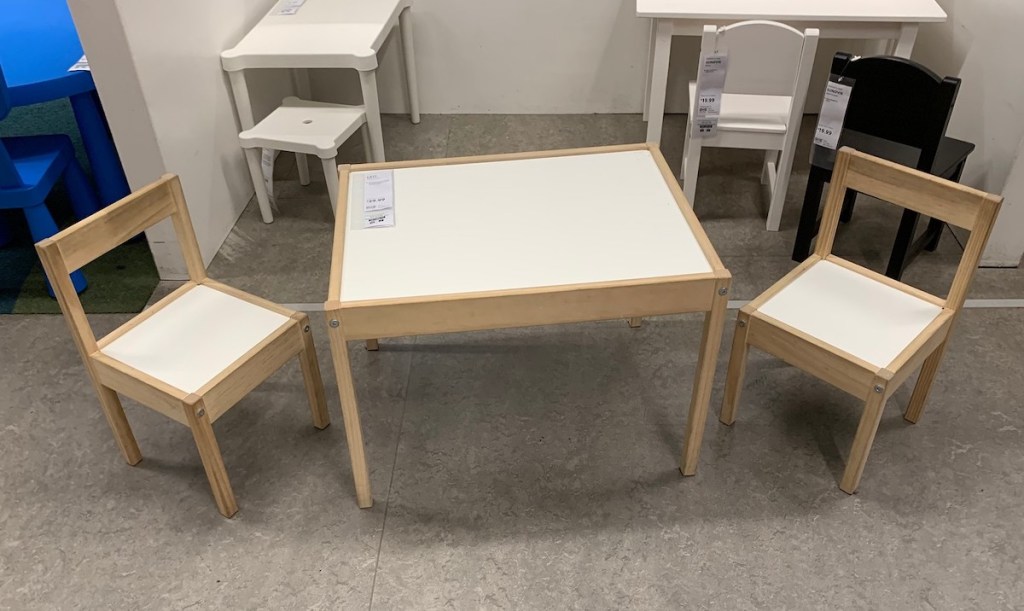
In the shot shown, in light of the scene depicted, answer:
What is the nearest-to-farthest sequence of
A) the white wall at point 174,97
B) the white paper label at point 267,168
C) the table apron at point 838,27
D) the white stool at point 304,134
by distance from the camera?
1. the white wall at point 174,97
2. the table apron at point 838,27
3. the white stool at point 304,134
4. the white paper label at point 267,168

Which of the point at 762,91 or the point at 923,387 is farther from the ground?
the point at 762,91

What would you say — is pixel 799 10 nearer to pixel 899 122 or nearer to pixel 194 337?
pixel 899 122

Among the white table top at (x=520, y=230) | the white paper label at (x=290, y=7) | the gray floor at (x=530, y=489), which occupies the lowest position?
the gray floor at (x=530, y=489)

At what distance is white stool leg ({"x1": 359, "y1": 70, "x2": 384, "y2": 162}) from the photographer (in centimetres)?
287

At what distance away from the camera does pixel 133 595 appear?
1.79 metres

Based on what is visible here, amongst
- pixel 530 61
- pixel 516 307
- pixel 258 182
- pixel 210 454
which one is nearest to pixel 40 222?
pixel 258 182

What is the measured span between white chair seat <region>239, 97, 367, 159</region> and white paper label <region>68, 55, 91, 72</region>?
1.74ft

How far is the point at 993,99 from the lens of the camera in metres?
2.72

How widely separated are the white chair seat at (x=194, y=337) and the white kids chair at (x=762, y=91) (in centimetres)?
164

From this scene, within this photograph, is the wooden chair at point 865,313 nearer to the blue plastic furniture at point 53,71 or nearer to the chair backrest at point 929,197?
the chair backrest at point 929,197

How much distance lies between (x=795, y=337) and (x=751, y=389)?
459 millimetres

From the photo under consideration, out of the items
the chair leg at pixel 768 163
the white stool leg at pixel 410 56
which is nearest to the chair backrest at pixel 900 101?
the chair leg at pixel 768 163

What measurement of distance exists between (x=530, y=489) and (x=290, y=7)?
230 centimetres

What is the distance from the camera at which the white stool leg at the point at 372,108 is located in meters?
2.87
